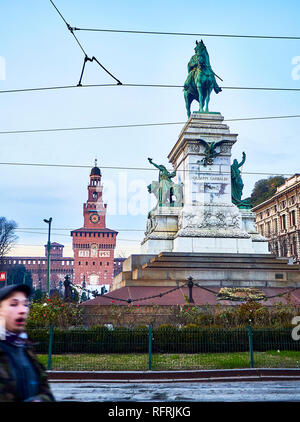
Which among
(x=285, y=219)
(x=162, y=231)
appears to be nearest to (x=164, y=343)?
(x=162, y=231)

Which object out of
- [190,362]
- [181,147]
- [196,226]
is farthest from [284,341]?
[181,147]

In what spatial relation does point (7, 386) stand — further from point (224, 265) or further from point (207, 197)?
point (207, 197)

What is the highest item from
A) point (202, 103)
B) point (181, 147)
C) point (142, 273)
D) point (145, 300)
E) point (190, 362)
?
point (202, 103)

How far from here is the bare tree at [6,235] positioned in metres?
62.9

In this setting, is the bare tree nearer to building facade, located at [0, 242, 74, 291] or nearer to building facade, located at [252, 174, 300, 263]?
building facade, located at [252, 174, 300, 263]

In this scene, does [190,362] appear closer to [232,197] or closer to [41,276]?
[232,197]

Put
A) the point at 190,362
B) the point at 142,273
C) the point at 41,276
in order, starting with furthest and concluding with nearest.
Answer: the point at 41,276
the point at 142,273
the point at 190,362

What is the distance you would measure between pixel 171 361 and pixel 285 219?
62392 mm

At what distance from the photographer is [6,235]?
208 feet

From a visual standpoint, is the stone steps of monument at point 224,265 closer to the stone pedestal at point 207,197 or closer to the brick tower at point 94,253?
the stone pedestal at point 207,197

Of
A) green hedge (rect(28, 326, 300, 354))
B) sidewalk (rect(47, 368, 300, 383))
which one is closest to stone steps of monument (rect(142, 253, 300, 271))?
green hedge (rect(28, 326, 300, 354))

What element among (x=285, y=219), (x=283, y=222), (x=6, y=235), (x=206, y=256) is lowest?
(x=206, y=256)
